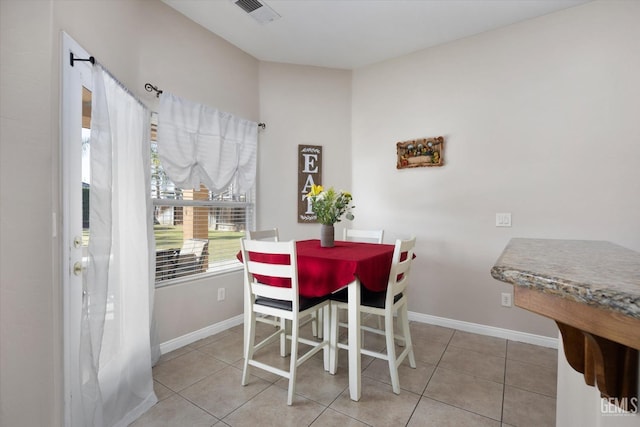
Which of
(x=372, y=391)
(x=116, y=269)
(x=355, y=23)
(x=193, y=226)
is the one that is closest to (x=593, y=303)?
(x=372, y=391)

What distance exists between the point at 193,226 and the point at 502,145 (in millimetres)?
2939

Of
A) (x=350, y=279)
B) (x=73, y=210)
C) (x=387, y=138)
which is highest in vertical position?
(x=387, y=138)

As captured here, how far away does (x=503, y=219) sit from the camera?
8.88 ft

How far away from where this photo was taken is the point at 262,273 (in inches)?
73.5

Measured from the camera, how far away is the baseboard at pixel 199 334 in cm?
245

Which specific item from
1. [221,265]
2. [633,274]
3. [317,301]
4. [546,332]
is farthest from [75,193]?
[546,332]

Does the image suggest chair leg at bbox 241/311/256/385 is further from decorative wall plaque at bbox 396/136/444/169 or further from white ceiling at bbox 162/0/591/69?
white ceiling at bbox 162/0/591/69

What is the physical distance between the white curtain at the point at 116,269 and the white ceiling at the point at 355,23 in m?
1.32

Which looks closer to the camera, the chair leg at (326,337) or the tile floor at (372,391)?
the tile floor at (372,391)

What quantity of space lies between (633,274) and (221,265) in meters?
2.93

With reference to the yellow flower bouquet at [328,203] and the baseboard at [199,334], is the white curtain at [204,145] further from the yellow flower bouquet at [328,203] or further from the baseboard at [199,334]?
the baseboard at [199,334]

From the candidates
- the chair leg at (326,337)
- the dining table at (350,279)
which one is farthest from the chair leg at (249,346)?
the chair leg at (326,337)

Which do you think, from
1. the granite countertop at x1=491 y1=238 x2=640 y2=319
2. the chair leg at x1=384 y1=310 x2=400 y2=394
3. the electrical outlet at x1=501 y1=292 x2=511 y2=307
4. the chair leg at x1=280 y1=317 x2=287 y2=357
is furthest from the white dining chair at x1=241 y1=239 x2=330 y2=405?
the electrical outlet at x1=501 y1=292 x2=511 y2=307

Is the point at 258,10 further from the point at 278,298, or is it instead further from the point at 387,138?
the point at 278,298
